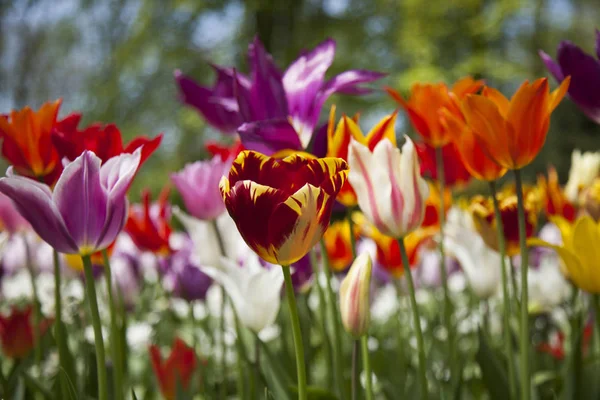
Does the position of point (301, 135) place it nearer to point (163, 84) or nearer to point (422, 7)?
point (422, 7)

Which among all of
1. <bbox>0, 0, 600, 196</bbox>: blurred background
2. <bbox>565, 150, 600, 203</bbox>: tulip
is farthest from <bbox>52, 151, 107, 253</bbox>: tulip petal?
<bbox>0, 0, 600, 196</bbox>: blurred background

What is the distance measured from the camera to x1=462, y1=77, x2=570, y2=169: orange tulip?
0.77m

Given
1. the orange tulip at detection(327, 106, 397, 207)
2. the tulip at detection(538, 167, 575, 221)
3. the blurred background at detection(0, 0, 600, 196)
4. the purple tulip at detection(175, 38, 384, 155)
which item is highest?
the blurred background at detection(0, 0, 600, 196)

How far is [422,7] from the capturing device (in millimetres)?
8023

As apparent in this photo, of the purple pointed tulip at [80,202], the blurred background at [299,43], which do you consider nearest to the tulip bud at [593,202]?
the purple pointed tulip at [80,202]

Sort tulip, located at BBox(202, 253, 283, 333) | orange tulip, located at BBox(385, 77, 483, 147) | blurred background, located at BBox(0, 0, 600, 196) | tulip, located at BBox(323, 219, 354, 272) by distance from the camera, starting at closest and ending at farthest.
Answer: tulip, located at BBox(202, 253, 283, 333) < orange tulip, located at BBox(385, 77, 483, 147) < tulip, located at BBox(323, 219, 354, 272) < blurred background, located at BBox(0, 0, 600, 196)

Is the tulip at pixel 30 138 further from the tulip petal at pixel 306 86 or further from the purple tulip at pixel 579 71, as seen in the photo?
the purple tulip at pixel 579 71

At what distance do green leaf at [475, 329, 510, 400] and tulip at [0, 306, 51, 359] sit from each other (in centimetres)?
99

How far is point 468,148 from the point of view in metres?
0.90

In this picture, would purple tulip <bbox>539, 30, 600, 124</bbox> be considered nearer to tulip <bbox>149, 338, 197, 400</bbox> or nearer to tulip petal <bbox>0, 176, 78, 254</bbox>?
tulip petal <bbox>0, 176, 78, 254</bbox>

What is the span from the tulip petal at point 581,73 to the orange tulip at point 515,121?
10 centimetres

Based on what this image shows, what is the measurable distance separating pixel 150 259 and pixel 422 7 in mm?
6764

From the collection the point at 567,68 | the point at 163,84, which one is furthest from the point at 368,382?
the point at 163,84

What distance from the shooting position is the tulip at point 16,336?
134 cm
